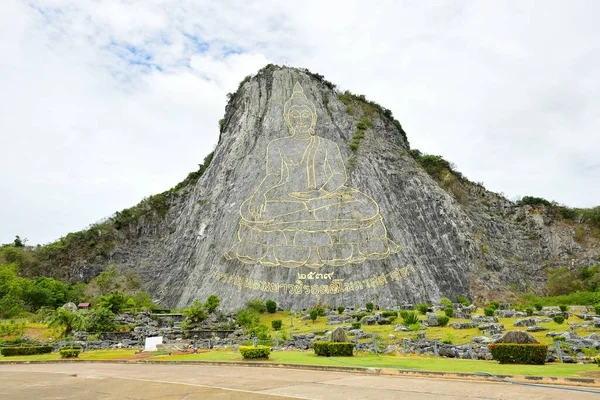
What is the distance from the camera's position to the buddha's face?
47875 millimetres

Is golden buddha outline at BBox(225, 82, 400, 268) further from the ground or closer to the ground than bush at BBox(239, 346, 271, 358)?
further from the ground

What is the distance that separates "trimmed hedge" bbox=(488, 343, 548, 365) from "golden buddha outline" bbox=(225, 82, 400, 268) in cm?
2335

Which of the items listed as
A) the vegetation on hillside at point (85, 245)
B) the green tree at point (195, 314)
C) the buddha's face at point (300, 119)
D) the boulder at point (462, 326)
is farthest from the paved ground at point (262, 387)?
the vegetation on hillside at point (85, 245)

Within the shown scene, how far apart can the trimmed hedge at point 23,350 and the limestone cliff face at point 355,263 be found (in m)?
14.7

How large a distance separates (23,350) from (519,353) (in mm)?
21484

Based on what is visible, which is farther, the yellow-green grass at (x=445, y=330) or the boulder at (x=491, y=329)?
the boulder at (x=491, y=329)

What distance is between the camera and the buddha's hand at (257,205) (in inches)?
1585

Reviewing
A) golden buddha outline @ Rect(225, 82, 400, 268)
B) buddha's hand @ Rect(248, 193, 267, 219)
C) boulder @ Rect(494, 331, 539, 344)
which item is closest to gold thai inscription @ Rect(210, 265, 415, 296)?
golden buddha outline @ Rect(225, 82, 400, 268)

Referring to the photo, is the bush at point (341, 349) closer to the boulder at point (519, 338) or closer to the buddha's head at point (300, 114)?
the boulder at point (519, 338)

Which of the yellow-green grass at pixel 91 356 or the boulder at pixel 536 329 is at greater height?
the boulder at pixel 536 329

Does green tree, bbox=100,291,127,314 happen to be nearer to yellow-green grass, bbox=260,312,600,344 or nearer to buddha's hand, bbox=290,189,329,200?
yellow-green grass, bbox=260,312,600,344

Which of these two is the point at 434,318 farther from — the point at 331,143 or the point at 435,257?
the point at 331,143

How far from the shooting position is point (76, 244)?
165 feet

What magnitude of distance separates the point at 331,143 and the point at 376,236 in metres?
13.0
